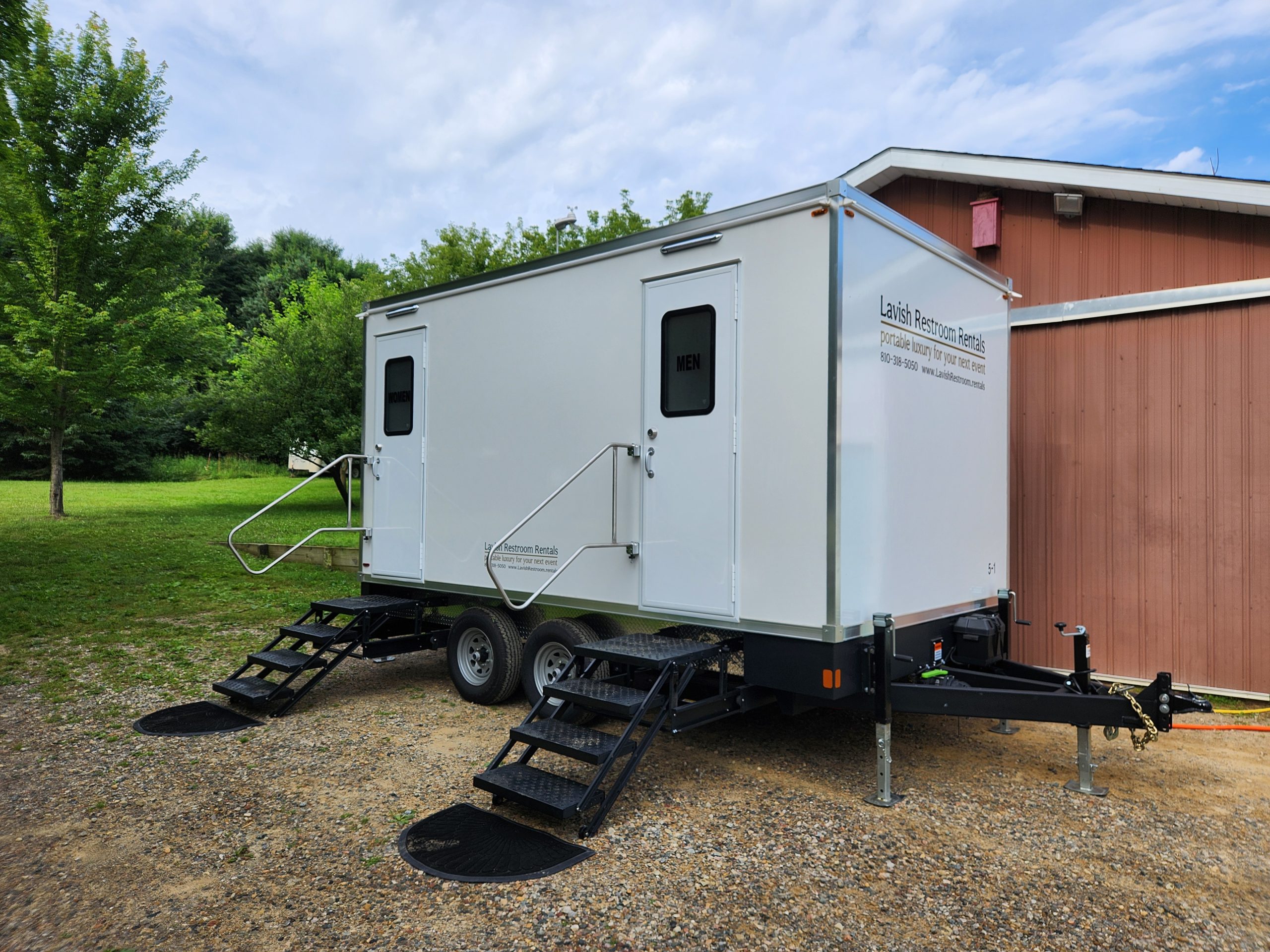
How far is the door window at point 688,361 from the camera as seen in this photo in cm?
447

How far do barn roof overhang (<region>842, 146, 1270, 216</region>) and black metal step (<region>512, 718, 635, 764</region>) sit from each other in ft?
17.3

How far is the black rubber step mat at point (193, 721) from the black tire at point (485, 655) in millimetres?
1360

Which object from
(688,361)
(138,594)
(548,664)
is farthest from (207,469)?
(688,361)

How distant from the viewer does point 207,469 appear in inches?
1249

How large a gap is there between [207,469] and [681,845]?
32.6 metres

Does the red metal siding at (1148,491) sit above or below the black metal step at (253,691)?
above

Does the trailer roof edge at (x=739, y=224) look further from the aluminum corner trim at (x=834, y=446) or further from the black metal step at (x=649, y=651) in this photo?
the black metal step at (x=649, y=651)

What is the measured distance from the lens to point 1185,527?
19.6 feet

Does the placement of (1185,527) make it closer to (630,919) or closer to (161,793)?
(630,919)

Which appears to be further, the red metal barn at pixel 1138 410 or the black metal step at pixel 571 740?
the red metal barn at pixel 1138 410

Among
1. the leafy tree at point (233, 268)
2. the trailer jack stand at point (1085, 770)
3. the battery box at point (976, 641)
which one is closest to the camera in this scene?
the trailer jack stand at point (1085, 770)

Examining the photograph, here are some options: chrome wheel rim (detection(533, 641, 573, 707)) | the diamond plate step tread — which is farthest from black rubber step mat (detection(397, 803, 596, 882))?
the diamond plate step tread

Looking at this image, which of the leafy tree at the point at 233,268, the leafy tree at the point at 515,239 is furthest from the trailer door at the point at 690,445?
the leafy tree at the point at 233,268

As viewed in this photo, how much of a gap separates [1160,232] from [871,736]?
4.21 m
